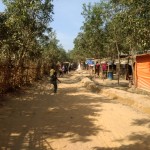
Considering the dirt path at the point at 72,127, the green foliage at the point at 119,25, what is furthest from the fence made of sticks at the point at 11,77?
the green foliage at the point at 119,25

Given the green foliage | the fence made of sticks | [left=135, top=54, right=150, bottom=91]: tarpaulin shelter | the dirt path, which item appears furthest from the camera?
[left=135, top=54, right=150, bottom=91]: tarpaulin shelter

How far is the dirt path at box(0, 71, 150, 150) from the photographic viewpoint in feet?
26.8

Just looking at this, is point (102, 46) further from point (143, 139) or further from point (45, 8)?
point (143, 139)

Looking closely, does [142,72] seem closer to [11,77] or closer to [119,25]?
[119,25]

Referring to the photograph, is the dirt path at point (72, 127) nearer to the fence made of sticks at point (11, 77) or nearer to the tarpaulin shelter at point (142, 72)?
the fence made of sticks at point (11, 77)

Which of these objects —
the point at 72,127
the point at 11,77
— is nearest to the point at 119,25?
the point at 11,77

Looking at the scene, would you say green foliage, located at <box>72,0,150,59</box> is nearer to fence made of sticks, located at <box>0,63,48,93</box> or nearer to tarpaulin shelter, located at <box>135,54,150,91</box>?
tarpaulin shelter, located at <box>135,54,150,91</box>

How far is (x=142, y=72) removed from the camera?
24078mm

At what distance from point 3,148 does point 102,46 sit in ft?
111

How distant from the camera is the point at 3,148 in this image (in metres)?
7.74

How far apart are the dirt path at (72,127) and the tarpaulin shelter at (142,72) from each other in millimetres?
8540

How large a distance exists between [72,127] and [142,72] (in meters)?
14.9

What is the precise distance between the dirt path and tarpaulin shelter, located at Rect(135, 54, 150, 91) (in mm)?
8540

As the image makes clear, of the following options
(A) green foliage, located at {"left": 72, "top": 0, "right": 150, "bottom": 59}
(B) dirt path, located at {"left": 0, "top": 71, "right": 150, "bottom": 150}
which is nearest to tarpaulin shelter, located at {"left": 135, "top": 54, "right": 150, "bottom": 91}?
(A) green foliage, located at {"left": 72, "top": 0, "right": 150, "bottom": 59}
